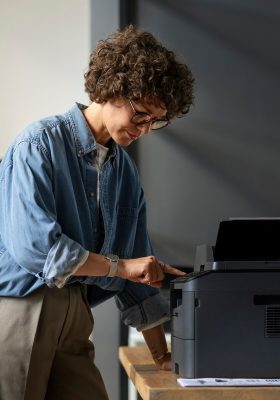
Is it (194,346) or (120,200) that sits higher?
(120,200)

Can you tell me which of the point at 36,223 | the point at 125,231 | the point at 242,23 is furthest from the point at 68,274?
the point at 242,23

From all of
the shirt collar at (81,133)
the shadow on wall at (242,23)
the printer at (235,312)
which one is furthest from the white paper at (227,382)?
the shadow on wall at (242,23)

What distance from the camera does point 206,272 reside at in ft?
5.82

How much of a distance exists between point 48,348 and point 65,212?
0.34 metres

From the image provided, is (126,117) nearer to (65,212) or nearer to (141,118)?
(141,118)

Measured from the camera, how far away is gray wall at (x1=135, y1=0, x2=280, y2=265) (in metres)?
3.21

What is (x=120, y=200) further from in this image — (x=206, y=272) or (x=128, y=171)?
(x=206, y=272)

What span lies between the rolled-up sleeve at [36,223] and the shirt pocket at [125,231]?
1.09ft

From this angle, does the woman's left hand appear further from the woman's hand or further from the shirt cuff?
the shirt cuff

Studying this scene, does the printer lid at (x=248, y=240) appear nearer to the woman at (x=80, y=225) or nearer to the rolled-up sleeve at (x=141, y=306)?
the woman at (x=80, y=225)

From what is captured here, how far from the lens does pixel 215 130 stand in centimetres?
322

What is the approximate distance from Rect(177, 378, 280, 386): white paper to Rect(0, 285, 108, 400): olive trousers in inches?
12.7

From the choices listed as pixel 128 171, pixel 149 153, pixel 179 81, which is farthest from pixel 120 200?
pixel 149 153

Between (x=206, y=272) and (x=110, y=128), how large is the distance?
0.47 meters
